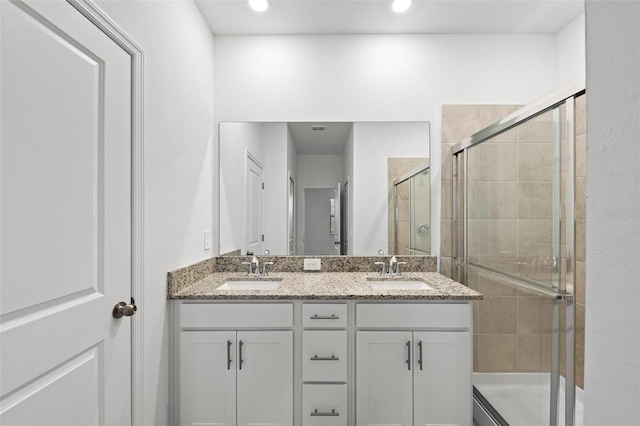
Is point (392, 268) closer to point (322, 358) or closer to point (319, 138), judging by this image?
point (322, 358)

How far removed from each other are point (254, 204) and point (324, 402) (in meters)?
1.27

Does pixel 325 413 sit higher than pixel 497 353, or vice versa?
pixel 497 353

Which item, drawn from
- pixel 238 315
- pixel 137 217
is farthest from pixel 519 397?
pixel 137 217

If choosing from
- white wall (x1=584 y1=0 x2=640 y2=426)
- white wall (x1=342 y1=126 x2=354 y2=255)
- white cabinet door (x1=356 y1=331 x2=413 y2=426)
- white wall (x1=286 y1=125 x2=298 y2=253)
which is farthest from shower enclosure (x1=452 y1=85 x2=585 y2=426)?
white wall (x1=584 y1=0 x2=640 y2=426)

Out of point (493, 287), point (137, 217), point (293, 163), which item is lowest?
point (493, 287)

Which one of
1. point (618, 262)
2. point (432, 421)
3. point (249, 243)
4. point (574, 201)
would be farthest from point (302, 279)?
point (618, 262)

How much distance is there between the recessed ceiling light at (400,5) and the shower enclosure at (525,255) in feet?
2.86

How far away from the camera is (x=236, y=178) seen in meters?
2.35

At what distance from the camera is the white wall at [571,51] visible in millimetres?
Result: 2098

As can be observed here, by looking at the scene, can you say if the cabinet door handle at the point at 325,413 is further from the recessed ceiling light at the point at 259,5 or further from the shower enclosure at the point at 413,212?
the recessed ceiling light at the point at 259,5

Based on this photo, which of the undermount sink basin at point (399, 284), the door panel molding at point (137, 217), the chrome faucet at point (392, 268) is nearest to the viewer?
the door panel molding at point (137, 217)

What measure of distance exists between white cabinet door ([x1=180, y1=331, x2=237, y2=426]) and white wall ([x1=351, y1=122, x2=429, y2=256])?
3.43 feet

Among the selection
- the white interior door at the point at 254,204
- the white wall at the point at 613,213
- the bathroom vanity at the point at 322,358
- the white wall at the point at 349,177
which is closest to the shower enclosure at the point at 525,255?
the bathroom vanity at the point at 322,358

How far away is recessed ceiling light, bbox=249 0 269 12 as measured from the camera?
2.03m
